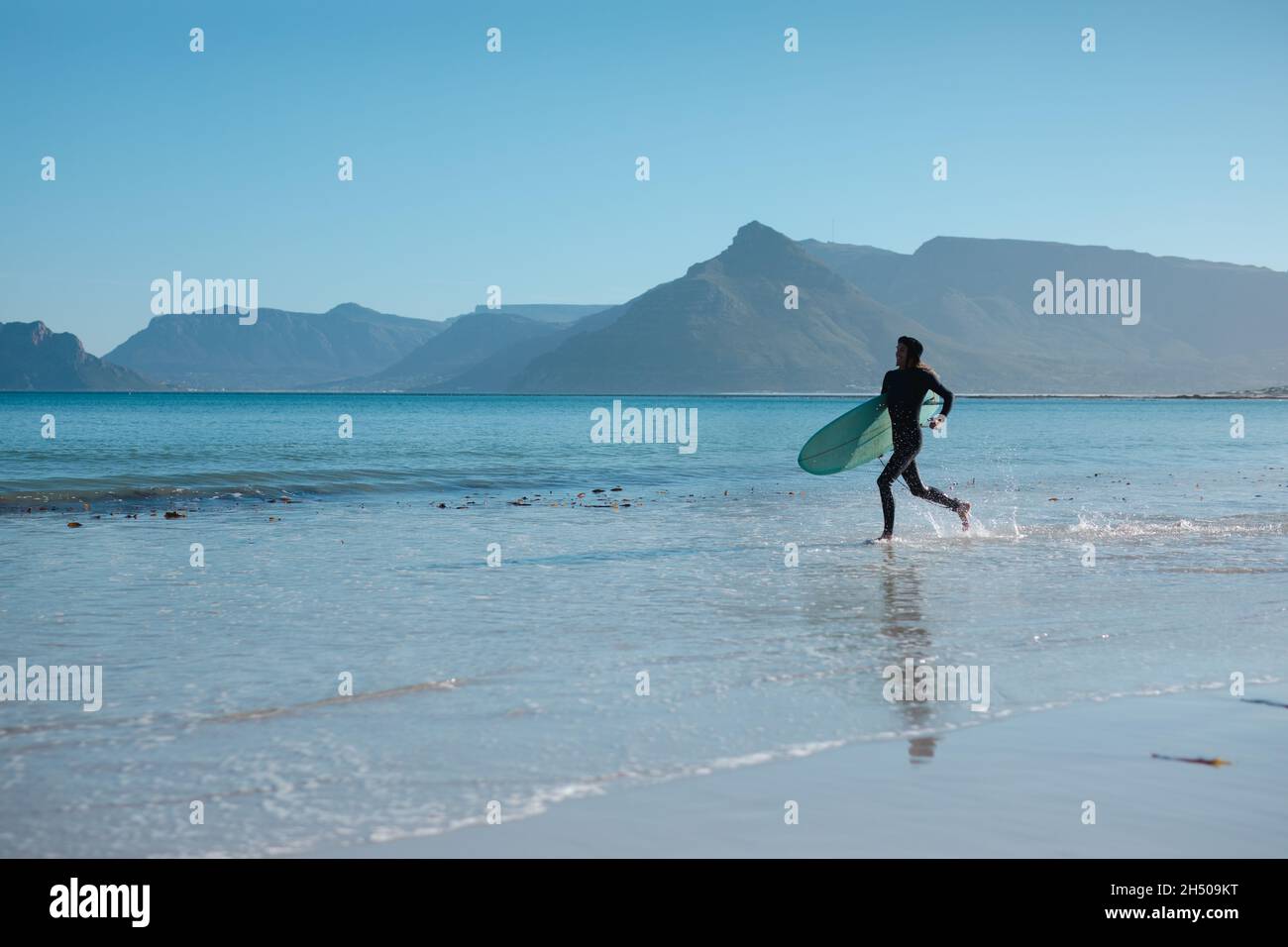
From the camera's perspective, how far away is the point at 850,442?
1619 centimetres

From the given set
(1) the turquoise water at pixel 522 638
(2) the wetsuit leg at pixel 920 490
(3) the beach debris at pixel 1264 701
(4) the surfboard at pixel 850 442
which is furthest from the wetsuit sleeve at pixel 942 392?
(3) the beach debris at pixel 1264 701

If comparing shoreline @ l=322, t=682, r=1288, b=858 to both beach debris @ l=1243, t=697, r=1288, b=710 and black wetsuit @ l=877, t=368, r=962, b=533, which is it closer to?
beach debris @ l=1243, t=697, r=1288, b=710

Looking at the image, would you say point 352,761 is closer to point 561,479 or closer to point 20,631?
point 20,631

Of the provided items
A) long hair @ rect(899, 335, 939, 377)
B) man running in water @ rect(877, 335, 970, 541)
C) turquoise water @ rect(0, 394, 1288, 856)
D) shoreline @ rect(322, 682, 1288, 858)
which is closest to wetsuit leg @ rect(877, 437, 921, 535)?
man running in water @ rect(877, 335, 970, 541)

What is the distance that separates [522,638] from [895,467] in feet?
23.8

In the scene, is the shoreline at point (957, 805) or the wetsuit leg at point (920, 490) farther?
the wetsuit leg at point (920, 490)

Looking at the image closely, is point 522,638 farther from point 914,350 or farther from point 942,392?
point 914,350

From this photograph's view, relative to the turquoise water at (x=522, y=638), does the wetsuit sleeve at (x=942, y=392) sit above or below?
above

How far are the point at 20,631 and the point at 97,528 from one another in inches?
293

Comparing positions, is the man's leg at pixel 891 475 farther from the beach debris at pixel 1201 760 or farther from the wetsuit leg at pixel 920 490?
the beach debris at pixel 1201 760

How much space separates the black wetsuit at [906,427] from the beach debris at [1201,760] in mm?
8554

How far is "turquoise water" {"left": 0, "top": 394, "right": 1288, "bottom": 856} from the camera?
5.06 meters

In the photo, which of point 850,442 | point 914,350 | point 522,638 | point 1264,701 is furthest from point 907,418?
point 1264,701

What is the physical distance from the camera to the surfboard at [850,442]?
16062 mm
